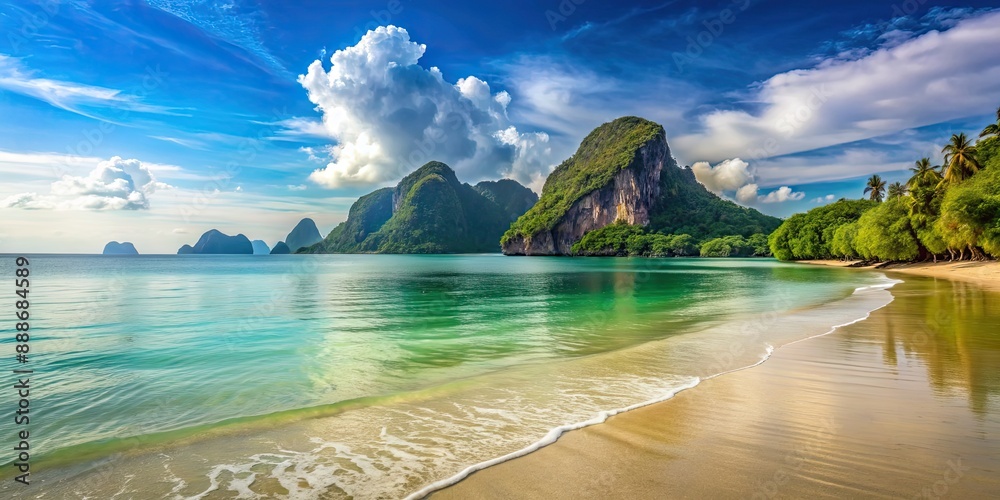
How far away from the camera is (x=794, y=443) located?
573cm

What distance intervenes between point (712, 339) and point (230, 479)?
44.4 feet

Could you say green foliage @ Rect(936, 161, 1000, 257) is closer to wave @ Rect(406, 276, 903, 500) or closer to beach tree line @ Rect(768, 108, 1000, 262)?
beach tree line @ Rect(768, 108, 1000, 262)

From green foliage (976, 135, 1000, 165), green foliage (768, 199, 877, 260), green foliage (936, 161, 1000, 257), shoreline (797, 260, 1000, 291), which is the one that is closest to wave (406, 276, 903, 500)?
shoreline (797, 260, 1000, 291)

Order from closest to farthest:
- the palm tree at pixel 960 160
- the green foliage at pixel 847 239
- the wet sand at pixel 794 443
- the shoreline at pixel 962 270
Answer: the wet sand at pixel 794 443, the shoreline at pixel 962 270, the palm tree at pixel 960 160, the green foliage at pixel 847 239

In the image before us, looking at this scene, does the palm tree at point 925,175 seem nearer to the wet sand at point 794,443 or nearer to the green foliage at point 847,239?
the green foliage at point 847,239

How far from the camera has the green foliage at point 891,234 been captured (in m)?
63.6

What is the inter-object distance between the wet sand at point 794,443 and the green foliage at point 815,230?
105 metres

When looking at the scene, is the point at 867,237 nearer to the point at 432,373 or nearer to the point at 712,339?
the point at 712,339

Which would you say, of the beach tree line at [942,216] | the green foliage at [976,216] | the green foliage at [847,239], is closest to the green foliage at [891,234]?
the beach tree line at [942,216]

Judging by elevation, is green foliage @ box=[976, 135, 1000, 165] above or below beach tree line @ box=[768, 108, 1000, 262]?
above

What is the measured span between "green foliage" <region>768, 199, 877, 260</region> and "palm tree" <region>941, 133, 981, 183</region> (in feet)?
114

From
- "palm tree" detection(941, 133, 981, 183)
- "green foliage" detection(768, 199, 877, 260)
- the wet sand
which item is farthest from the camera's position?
"green foliage" detection(768, 199, 877, 260)

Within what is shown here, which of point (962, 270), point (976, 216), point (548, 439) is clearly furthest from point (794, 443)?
point (962, 270)

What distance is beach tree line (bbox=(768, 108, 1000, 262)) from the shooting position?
44188 millimetres
